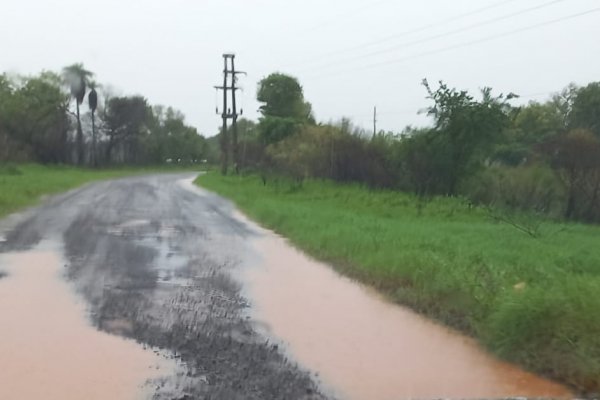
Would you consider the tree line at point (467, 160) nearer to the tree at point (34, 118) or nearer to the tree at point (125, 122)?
the tree at point (34, 118)

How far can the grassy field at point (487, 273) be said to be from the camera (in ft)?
25.2

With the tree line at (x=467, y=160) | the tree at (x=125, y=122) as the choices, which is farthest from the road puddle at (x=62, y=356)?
the tree at (x=125, y=122)

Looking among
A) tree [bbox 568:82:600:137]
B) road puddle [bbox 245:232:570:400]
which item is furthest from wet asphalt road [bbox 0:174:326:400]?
tree [bbox 568:82:600:137]

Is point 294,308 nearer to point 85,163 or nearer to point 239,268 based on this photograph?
point 239,268

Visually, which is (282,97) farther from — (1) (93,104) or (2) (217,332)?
(2) (217,332)

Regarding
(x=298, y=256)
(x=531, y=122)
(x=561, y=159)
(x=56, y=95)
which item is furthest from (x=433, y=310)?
(x=56, y=95)

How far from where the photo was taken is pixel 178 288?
11.5 metres

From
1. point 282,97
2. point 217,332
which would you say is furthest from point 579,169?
point 282,97

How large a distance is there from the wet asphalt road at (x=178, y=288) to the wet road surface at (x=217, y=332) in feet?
0.10

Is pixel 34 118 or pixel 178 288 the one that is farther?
pixel 34 118

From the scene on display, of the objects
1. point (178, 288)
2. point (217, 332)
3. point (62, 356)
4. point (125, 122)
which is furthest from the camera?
point (125, 122)

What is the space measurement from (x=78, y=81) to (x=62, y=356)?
7124 cm

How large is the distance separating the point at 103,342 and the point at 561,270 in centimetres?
685

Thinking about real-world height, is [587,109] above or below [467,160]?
above
